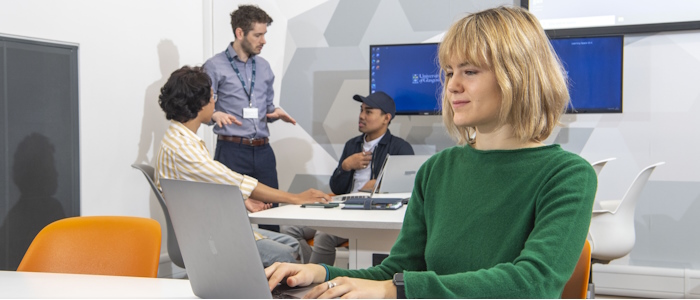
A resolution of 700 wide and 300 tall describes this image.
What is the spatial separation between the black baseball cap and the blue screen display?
1158 mm

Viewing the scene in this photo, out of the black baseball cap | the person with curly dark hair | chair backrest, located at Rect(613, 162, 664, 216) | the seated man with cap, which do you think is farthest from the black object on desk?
the black baseball cap

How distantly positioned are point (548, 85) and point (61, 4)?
3629 mm

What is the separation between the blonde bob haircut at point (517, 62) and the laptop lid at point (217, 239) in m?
0.59

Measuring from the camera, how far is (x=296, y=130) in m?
5.74

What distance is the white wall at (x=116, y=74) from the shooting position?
13.9 ft

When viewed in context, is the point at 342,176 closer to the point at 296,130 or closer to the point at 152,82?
the point at 296,130

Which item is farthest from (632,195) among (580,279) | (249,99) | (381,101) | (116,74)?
(116,74)

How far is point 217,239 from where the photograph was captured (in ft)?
3.78

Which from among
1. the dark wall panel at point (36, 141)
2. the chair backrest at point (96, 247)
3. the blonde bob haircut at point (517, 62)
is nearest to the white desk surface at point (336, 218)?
the chair backrest at point (96, 247)

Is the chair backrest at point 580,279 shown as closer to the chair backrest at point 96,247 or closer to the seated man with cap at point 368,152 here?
the chair backrest at point 96,247

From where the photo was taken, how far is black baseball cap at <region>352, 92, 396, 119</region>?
469 centimetres

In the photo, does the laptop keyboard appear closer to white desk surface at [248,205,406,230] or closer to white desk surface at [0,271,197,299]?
white desk surface at [0,271,197,299]

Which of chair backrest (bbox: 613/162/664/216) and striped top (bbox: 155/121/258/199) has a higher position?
striped top (bbox: 155/121/258/199)

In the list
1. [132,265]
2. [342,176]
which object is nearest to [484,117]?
[132,265]
